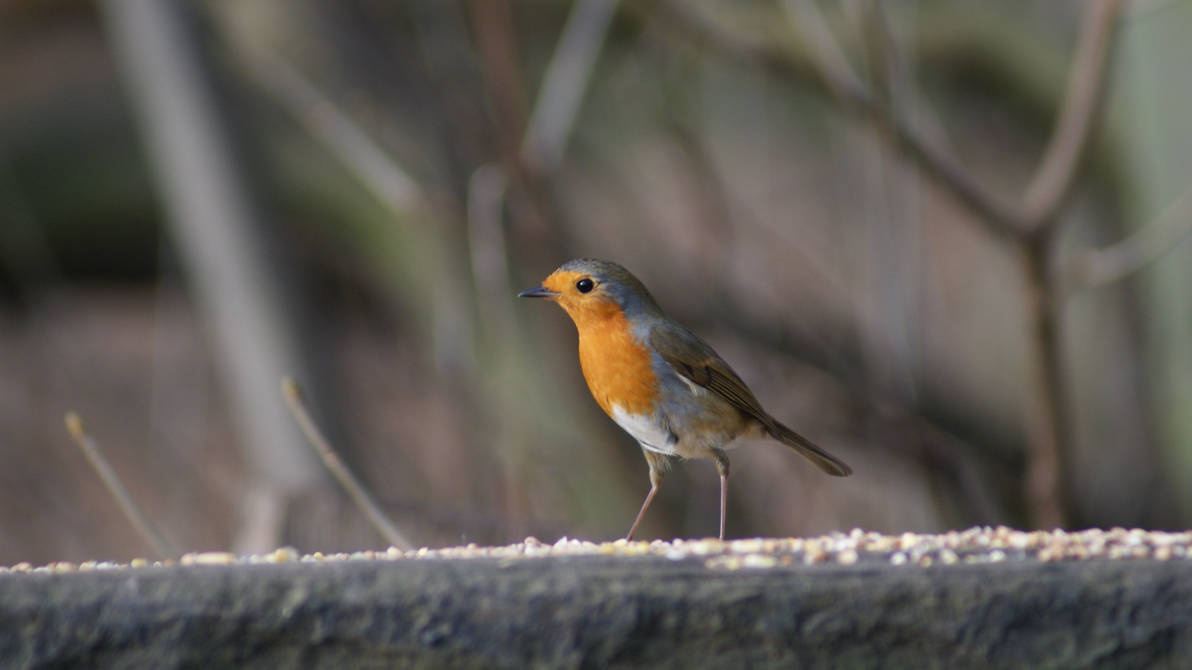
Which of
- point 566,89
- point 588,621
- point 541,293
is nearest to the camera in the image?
point 588,621

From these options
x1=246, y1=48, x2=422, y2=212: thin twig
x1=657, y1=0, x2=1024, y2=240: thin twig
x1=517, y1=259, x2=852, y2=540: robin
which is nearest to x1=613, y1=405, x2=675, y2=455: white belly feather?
x1=517, y1=259, x2=852, y2=540: robin

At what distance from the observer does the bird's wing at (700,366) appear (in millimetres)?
2539

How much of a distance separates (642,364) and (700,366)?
132 mm

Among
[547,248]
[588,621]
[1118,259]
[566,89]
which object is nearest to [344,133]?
[566,89]

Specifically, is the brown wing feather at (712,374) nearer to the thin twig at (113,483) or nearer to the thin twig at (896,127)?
the thin twig at (113,483)

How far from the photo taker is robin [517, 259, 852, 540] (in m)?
2.50

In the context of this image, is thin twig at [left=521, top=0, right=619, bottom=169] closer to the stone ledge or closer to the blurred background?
the blurred background

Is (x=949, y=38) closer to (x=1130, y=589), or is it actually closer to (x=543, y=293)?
(x=543, y=293)

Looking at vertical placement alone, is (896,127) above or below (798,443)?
above

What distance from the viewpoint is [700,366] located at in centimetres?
258

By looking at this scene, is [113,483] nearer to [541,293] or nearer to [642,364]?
[541,293]

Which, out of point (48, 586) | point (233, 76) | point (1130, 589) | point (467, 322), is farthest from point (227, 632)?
point (233, 76)

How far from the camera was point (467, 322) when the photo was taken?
491 cm

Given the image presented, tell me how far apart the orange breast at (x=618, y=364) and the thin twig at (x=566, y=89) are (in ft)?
4.66
